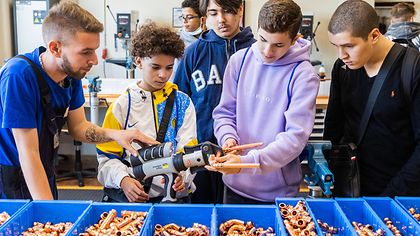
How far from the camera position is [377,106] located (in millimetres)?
1598

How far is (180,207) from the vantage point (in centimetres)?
127

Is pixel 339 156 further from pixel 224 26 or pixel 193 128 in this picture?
pixel 224 26

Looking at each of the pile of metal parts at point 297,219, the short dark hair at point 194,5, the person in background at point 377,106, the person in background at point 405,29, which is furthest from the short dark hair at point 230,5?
the person in background at point 405,29

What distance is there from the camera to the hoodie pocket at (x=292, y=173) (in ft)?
5.28

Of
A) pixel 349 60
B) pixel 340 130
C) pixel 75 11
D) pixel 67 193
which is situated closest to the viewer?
pixel 75 11

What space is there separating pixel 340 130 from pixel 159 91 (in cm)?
82

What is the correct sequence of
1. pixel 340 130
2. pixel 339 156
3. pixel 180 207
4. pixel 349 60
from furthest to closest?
pixel 340 130 → pixel 339 156 → pixel 349 60 → pixel 180 207

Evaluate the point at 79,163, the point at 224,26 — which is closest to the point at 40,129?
the point at 224,26

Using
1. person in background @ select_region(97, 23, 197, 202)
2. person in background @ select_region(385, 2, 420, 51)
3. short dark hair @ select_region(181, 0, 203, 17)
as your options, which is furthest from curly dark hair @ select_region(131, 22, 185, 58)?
person in background @ select_region(385, 2, 420, 51)

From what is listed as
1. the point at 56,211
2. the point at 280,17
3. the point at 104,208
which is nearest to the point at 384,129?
the point at 280,17

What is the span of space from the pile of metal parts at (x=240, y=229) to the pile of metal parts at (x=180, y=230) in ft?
0.17

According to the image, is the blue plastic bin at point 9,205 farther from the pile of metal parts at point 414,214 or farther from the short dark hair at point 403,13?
the short dark hair at point 403,13

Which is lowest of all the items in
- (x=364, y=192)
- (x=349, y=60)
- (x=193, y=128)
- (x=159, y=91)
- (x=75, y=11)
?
(x=364, y=192)

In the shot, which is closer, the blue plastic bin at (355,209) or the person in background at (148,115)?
the blue plastic bin at (355,209)
